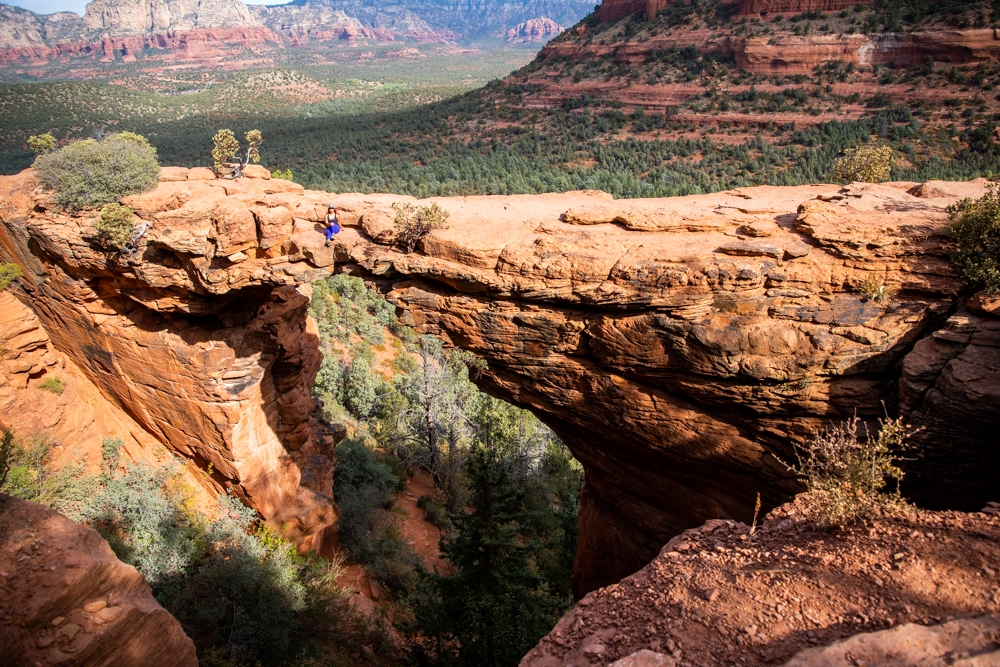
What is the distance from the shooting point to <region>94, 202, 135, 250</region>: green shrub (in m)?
10.8

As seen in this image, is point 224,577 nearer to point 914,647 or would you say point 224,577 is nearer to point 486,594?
point 486,594

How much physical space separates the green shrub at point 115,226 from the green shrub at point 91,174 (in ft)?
2.89

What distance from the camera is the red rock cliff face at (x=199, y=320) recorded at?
1094 centimetres

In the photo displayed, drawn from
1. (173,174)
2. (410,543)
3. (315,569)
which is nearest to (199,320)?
(173,174)

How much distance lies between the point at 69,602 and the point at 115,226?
743 cm

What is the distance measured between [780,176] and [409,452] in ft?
99.4

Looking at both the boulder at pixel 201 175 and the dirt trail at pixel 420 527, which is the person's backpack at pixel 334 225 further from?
the dirt trail at pixel 420 527

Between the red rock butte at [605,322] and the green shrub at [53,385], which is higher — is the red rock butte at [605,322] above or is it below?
above

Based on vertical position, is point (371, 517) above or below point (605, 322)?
below

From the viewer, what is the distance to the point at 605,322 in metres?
8.79

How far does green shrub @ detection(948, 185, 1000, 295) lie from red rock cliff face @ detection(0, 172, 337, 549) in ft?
33.8

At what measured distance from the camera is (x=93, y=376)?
1362cm

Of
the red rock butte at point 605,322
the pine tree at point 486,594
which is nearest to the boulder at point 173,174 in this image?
the red rock butte at point 605,322

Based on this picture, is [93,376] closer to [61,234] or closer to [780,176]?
[61,234]
